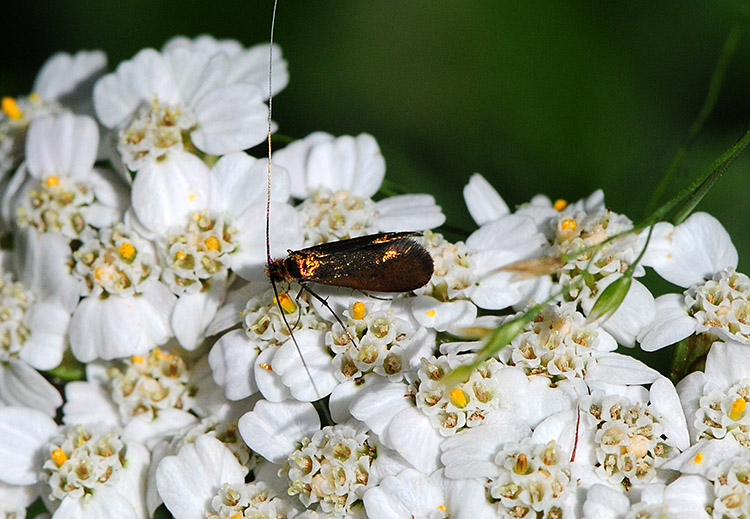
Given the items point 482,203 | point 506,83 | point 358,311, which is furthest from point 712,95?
point 358,311

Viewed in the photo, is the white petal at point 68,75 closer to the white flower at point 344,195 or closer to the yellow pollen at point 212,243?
the white flower at point 344,195

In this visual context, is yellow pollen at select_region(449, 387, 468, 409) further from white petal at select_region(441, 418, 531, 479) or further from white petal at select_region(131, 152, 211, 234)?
white petal at select_region(131, 152, 211, 234)

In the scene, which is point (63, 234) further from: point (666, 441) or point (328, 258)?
point (666, 441)

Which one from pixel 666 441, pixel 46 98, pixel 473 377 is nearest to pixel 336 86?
pixel 46 98

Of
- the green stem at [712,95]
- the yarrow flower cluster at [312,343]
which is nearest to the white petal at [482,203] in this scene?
the yarrow flower cluster at [312,343]

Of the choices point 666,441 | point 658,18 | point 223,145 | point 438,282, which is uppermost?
point 658,18

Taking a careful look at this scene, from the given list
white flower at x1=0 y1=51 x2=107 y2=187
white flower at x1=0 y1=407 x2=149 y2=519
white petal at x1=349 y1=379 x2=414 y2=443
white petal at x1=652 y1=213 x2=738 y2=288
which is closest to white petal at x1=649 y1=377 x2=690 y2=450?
white petal at x1=652 y1=213 x2=738 y2=288
